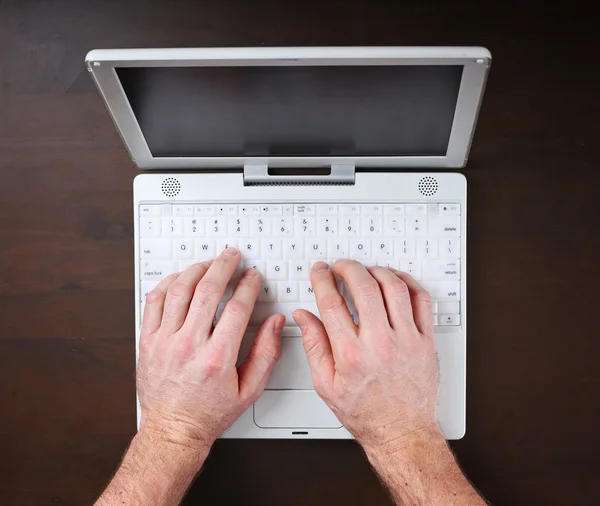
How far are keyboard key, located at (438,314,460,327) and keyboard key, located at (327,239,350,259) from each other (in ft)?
0.56

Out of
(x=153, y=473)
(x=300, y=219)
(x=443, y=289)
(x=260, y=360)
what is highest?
(x=300, y=219)

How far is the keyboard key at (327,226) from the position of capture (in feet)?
2.43

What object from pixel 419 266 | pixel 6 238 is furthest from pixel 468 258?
pixel 6 238

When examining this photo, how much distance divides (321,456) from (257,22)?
2.35ft

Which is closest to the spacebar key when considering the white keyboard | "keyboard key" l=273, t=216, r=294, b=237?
the white keyboard

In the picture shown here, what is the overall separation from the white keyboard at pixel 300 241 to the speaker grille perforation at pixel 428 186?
0.02m

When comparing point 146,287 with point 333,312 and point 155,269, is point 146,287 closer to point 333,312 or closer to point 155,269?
point 155,269

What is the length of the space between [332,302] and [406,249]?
152mm

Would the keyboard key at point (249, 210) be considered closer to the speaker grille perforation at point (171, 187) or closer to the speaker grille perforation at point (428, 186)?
the speaker grille perforation at point (171, 187)

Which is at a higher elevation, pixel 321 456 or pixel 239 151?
pixel 239 151

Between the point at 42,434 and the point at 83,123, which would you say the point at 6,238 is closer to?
the point at 83,123

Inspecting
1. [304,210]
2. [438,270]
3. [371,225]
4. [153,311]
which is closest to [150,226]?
[153,311]

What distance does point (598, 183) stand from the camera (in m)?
0.79

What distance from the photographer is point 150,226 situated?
0.74m
